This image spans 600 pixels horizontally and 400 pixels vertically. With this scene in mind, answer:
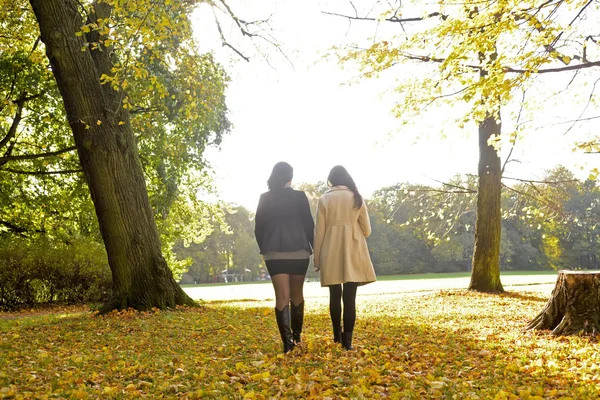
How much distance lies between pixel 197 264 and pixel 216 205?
41098 mm

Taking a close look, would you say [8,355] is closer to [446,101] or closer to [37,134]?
[446,101]

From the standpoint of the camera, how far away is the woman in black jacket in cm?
562

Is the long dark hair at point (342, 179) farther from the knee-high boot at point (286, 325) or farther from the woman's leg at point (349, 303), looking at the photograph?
the knee-high boot at point (286, 325)

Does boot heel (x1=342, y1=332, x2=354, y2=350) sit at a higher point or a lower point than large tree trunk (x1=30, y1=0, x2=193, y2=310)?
lower

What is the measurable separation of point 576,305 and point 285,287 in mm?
4149

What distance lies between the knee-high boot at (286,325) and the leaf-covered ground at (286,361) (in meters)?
0.13

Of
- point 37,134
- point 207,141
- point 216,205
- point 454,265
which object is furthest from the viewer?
point 454,265

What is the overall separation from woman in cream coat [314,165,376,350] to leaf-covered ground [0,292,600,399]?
0.63m

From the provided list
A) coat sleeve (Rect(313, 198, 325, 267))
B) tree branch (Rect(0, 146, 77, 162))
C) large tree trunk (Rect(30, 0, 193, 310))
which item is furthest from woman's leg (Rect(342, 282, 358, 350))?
tree branch (Rect(0, 146, 77, 162))

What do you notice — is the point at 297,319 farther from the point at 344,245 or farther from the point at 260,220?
the point at 260,220

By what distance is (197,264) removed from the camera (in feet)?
212

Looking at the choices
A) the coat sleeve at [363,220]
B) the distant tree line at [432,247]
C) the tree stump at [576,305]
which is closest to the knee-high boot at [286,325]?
the coat sleeve at [363,220]

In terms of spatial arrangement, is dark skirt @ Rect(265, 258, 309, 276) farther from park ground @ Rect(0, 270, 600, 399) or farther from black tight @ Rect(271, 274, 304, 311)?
park ground @ Rect(0, 270, 600, 399)

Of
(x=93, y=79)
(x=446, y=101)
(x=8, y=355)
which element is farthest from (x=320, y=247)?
(x=93, y=79)
